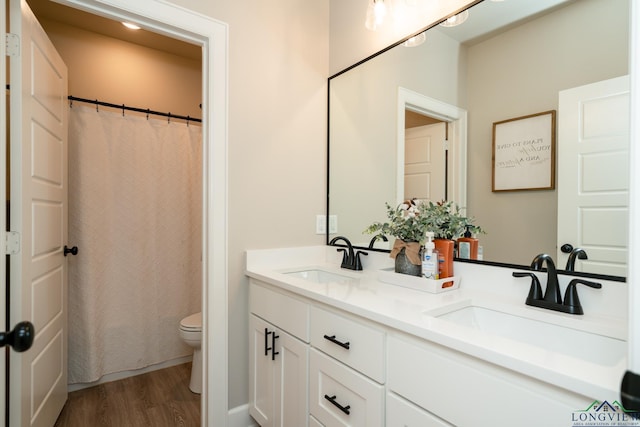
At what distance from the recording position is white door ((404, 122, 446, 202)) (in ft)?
5.22

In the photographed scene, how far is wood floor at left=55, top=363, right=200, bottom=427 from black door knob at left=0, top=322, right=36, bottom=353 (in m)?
1.50

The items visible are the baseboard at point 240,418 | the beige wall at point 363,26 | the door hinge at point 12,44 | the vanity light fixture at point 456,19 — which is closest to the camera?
the door hinge at point 12,44

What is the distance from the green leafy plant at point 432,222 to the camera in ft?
4.70

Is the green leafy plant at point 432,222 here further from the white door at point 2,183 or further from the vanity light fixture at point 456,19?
the white door at point 2,183

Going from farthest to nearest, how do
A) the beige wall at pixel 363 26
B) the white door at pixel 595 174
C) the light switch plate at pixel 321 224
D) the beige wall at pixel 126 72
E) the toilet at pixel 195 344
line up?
the beige wall at pixel 126 72 → the toilet at pixel 195 344 → the light switch plate at pixel 321 224 → the beige wall at pixel 363 26 → the white door at pixel 595 174

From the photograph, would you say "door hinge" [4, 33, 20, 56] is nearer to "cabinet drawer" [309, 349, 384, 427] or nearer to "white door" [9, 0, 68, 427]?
"white door" [9, 0, 68, 427]

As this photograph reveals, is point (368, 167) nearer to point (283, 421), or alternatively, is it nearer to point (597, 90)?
point (597, 90)

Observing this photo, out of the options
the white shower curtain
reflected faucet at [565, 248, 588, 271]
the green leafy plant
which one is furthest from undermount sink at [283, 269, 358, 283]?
the white shower curtain

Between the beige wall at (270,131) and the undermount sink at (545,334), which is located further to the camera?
the beige wall at (270,131)

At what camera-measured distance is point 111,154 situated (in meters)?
2.43

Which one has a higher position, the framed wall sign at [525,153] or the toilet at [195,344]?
the framed wall sign at [525,153]

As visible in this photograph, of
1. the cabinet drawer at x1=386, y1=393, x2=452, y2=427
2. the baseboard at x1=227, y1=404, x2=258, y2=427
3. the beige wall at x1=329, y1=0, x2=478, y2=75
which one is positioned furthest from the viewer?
the baseboard at x1=227, y1=404, x2=258, y2=427

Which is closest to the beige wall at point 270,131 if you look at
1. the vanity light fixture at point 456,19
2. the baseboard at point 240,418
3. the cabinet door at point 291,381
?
the baseboard at point 240,418

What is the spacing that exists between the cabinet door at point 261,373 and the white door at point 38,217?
0.96m
